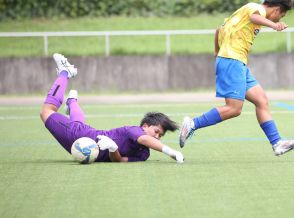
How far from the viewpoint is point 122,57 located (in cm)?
2736

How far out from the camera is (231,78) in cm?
1212

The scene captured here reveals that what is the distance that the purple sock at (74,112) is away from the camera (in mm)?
12584

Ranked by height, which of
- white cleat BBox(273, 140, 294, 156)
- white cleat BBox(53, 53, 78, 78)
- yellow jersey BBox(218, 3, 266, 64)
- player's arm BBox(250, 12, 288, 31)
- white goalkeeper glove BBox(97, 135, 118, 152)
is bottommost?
white cleat BBox(273, 140, 294, 156)

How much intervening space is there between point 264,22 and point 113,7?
83.0ft

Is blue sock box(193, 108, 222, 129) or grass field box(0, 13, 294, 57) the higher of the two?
blue sock box(193, 108, 222, 129)

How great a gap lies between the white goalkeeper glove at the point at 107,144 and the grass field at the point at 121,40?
17.8 m

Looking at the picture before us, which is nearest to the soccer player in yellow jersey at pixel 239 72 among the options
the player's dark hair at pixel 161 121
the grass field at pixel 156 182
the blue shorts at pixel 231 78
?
the blue shorts at pixel 231 78

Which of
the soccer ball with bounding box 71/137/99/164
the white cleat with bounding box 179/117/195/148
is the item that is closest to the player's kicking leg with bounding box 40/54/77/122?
the soccer ball with bounding box 71/137/99/164

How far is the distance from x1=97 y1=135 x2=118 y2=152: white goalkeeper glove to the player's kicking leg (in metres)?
1.06

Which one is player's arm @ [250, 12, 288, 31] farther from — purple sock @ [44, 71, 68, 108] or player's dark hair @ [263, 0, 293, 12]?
purple sock @ [44, 71, 68, 108]

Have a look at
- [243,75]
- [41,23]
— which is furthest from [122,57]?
[243,75]

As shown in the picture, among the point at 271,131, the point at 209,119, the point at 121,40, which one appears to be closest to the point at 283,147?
the point at 271,131

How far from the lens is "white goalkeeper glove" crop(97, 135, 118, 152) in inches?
448

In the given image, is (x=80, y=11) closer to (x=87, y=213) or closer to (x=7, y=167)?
(x=7, y=167)
